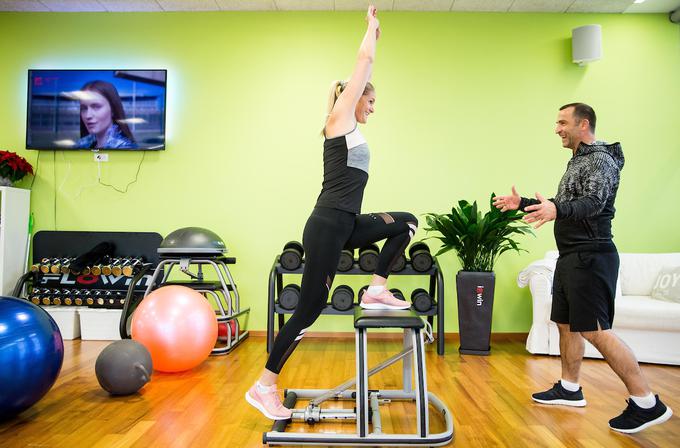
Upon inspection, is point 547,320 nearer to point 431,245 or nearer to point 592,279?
point 431,245

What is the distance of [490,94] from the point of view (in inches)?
184

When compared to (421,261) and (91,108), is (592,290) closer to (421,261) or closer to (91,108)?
(421,261)

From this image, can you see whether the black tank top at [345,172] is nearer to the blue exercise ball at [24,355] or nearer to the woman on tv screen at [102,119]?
the blue exercise ball at [24,355]

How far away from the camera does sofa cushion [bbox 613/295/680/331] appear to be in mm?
3598

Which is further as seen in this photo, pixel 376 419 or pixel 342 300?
pixel 342 300

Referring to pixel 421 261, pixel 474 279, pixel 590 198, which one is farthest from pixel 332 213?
pixel 474 279

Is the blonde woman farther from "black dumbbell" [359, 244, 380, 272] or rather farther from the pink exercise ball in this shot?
"black dumbbell" [359, 244, 380, 272]

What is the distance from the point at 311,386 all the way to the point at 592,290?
A: 5.43 feet

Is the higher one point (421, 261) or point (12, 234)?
point (12, 234)

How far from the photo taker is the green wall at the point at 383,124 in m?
4.61

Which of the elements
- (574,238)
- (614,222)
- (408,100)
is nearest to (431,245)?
(408,100)

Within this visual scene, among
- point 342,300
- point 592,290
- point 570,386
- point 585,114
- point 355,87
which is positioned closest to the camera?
point 355,87

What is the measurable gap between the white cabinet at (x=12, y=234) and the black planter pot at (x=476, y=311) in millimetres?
3812

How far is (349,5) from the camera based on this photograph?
15.0 ft
